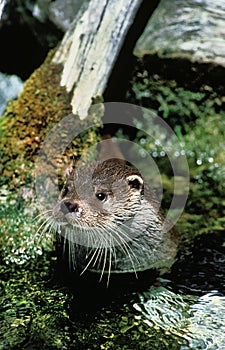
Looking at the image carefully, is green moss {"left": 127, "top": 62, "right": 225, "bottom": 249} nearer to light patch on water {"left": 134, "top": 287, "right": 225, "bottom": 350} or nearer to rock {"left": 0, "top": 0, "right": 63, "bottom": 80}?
rock {"left": 0, "top": 0, "right": 63, "bottom": 80}

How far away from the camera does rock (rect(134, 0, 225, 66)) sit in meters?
5.15

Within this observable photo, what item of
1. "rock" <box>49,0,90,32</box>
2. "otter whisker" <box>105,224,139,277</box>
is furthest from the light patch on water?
"rock" <box>49,0,90,32</box>

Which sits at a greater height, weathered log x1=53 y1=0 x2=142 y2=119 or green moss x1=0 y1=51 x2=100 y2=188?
weathered log x1=53 y1=0 x2=142 y2=119

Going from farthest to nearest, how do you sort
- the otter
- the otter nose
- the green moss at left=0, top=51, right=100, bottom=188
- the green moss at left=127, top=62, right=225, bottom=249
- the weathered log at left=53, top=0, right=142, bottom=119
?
the green moss at left=127, top=62, right=225, bottom=249, the weathered log at left=53, top=0, right=142, bottom=119, the green moss at left=0, top=51, right=100, bottom=188, the otter, the otter nose

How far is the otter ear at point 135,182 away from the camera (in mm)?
3582

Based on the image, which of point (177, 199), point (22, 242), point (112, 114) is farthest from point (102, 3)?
point (22, 242)

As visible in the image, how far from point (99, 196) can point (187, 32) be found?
7.88ft

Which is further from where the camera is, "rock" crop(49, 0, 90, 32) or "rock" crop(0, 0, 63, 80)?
"rock" crop(49, 0, 90, 32)

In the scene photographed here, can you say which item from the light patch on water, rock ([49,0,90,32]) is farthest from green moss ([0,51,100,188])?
the light patch on water

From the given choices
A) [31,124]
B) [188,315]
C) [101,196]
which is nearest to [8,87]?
[31,124]

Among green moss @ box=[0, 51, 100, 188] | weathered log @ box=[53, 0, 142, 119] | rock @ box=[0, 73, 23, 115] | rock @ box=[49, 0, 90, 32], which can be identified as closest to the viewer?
green moss @ box=[0, 51, 100, 188]

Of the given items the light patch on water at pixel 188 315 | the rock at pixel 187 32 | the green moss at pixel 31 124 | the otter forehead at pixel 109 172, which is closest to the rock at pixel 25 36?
the green moss at pixel 31 124

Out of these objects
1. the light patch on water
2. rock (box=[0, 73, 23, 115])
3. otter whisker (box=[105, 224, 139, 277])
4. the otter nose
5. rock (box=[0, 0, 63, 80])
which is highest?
rock (box=[0, 0, 63, 80])

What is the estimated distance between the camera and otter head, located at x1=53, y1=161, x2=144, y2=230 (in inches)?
133
